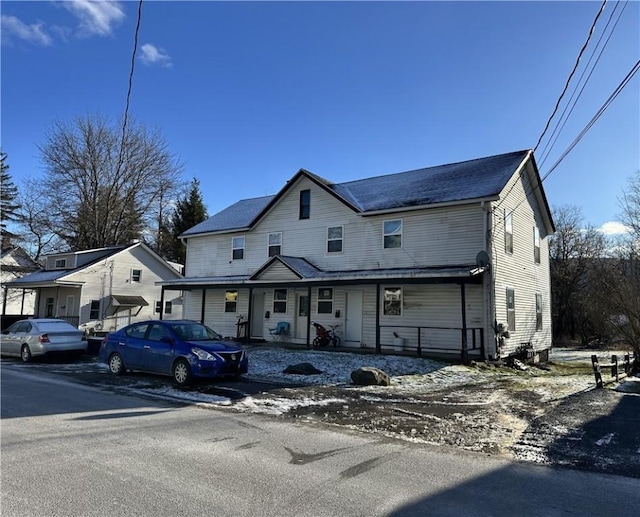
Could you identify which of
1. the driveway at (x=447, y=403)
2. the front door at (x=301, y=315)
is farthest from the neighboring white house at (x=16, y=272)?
the driveway at (x=447, y=403)

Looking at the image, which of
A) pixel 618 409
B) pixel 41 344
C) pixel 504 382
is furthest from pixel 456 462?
pixel 41 344

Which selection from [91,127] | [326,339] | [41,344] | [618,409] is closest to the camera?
[618,409]

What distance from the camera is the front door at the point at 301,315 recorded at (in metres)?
22.0

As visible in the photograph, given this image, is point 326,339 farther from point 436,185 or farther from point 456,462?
point 456,462

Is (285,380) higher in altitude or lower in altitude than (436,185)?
lower

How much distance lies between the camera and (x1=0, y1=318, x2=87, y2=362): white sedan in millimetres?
16562

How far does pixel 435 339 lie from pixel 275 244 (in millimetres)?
9075

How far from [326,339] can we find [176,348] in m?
8.96

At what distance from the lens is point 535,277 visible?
74.0 ft

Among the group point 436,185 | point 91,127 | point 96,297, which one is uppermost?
point 91,127

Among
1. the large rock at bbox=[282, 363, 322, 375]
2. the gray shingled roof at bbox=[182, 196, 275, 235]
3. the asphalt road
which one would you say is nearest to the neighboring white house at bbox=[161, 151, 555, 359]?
the gray shingled roof at bbox=[182, 196, 275, 235]

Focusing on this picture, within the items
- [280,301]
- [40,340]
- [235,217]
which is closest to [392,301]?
[280,301]

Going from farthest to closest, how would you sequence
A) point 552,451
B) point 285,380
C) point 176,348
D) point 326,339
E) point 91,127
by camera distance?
1. point 91,127
2. point 326,339
3. point 285,380
4. point 176,348
5. point 552,451

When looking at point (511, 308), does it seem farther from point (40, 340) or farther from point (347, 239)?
point (40, 340)
